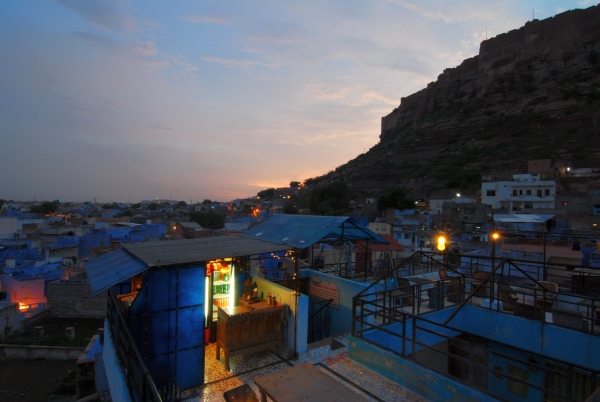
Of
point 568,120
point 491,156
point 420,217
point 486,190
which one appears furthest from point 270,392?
point 568,120

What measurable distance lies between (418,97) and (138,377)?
11982 cm

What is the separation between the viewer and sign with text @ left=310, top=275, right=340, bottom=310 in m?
9.56

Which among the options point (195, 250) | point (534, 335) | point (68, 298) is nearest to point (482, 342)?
point (534, 335)

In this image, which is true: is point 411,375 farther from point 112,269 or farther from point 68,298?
point 68,298

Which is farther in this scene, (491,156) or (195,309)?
(491,156)

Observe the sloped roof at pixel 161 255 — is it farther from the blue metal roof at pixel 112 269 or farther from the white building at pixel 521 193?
the white building at pixel 521 193

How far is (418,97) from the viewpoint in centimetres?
11025

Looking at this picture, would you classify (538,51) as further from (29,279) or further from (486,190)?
(29,279)

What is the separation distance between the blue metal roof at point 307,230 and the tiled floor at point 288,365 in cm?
243

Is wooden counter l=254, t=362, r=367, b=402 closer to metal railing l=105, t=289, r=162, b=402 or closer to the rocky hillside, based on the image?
metal railing l=105, t=289, r=162, b=402

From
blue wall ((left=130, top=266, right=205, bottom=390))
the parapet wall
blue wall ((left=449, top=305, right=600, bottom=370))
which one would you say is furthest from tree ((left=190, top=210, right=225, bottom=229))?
blue wall ((left=130, top=266, right=205, bottom=390))

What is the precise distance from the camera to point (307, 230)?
8.95m

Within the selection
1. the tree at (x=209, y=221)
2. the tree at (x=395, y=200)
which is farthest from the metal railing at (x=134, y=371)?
the tree at (x=209, y=221)

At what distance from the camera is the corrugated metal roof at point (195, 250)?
5773 millimetres
